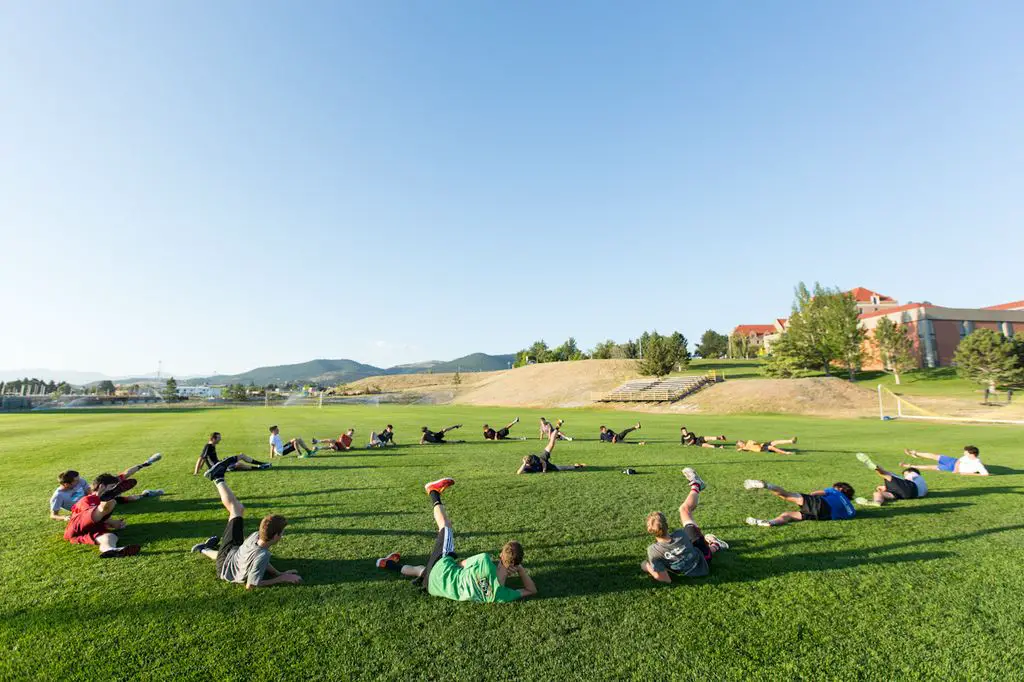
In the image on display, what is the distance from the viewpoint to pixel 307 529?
10.1 meters

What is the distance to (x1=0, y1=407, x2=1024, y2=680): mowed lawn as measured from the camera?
215 inches

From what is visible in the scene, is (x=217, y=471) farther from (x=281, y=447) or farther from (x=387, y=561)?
(x=281, y=447)

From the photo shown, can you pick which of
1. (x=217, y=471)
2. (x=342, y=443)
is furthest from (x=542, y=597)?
(x=342, y=443)

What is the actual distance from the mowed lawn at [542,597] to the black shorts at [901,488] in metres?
0.23

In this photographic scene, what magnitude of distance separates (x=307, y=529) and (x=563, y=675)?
690 centimetres

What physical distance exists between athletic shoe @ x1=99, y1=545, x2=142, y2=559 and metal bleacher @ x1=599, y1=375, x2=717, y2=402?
61.2m

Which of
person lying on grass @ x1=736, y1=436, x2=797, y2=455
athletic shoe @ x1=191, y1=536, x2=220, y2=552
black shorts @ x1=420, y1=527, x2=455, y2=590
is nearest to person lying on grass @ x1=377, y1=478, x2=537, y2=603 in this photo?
→ black shorts @ x1=420, y1=527, x2=455, y2=590

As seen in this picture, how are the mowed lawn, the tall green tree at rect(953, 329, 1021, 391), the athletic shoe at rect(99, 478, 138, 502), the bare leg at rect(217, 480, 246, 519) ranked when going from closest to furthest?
1. the mowed lawn
2. the bare leg at rect(217, 480, 246, 519)
3. the athletic shoe at rect(99, 478, 138, 502)
4. the tall green tree at rect(953, 329, 1021, 391)

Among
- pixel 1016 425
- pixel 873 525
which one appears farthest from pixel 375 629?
pixel 1016 425

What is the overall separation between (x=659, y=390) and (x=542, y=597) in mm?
64591

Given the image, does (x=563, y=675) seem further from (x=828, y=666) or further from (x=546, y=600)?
(x=828, y=666)

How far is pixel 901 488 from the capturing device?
1201cm

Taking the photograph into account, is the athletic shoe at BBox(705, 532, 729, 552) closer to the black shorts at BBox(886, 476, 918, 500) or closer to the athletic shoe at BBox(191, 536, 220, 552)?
the black shorts at BBox(886, 476, 918, 500)

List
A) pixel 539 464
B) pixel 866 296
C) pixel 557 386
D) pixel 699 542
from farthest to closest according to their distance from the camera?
pixel 866 296 < pixel 557 386 < pixel 539 464 < pixel 699 542
